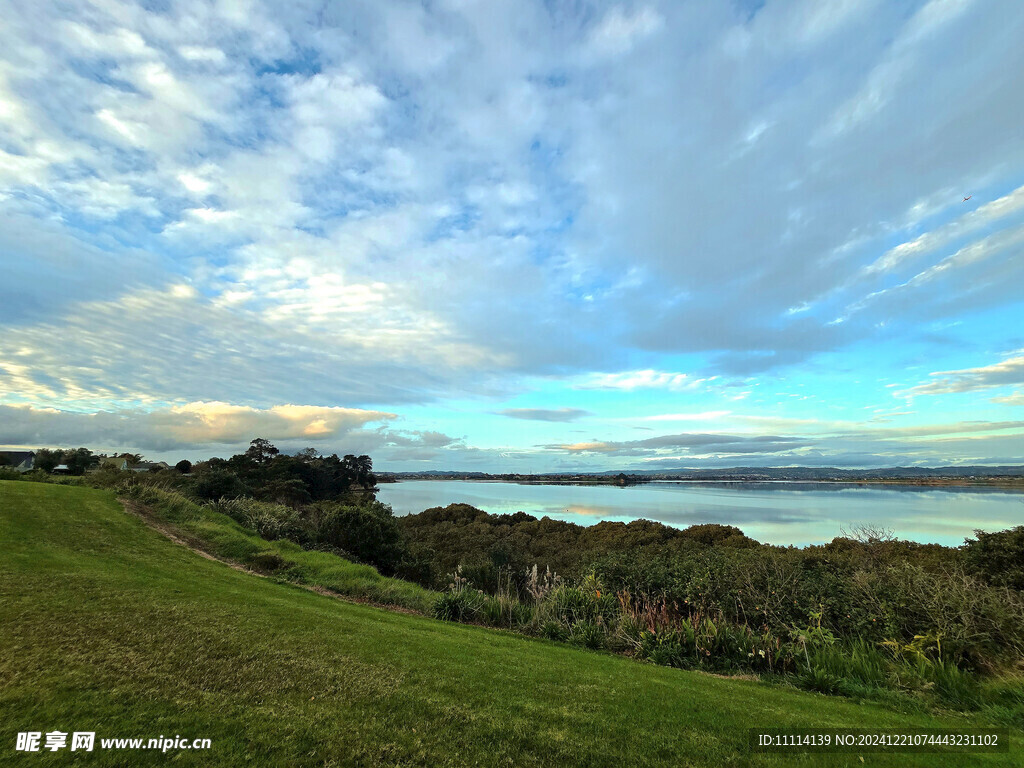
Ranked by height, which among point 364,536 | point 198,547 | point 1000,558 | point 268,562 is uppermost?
point 1000,558

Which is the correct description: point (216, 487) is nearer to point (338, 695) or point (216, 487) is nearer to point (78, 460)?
point (78, 460)

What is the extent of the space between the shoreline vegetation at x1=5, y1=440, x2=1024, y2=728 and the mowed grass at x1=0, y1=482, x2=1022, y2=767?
131 centimetres

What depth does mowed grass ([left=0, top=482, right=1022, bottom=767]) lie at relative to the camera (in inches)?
135

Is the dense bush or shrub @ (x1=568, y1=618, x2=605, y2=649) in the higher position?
the dense bush

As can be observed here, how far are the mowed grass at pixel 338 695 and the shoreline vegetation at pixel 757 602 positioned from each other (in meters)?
1.31

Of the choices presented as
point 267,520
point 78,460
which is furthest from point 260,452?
point 267,520

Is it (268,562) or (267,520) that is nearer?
(268,562)

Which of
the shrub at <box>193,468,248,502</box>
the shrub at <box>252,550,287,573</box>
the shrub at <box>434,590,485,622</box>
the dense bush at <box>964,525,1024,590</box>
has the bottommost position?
the shrub at <box>434,590,485,622</box>

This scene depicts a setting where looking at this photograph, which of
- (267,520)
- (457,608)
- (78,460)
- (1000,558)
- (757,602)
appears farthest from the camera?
(78,460)

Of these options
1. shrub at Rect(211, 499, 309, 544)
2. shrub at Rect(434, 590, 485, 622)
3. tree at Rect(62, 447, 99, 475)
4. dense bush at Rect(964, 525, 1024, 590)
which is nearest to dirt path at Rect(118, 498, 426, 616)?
shrub at Rect(434, 590, 485, 622)

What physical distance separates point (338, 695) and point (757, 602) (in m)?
8.64

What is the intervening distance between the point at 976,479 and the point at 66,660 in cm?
10753

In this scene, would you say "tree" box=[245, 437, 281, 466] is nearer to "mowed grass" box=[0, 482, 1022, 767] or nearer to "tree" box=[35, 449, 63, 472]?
"tree" box=[35, 449, 63, 472]

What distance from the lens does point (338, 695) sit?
4.28 m
